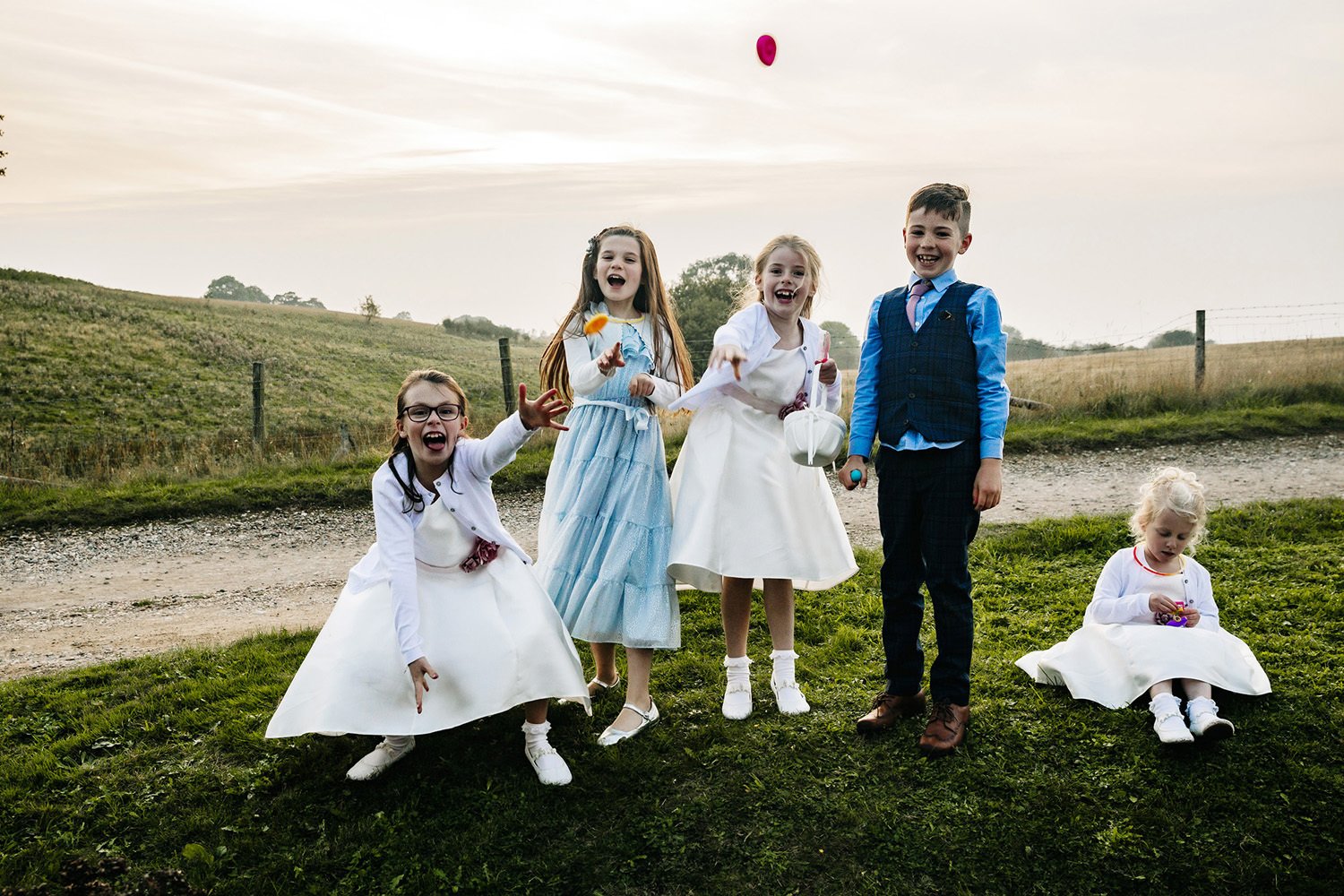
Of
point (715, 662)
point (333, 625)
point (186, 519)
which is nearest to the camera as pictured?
point (333, 625)

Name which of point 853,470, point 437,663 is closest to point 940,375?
point 853,470

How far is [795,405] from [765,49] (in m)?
1.91

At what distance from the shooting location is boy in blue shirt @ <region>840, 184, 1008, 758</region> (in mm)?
3750

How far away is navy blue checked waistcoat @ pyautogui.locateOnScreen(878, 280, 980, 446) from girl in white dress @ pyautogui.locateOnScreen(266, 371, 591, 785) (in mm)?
1396

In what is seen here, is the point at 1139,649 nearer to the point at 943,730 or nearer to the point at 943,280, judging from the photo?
the point at 943,730

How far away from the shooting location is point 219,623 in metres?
6.71

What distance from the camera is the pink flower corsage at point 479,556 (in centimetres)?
388

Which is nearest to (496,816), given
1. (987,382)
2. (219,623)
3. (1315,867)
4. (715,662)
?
(715,662)

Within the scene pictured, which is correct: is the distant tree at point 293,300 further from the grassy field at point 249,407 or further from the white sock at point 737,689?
the white sock at point 737,689

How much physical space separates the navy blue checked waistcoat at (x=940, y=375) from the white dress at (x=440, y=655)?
1.72 m

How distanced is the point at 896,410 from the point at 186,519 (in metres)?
8.64

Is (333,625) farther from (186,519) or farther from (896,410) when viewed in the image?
(186,519)

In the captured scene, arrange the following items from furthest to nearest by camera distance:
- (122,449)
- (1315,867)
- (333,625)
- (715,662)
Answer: (122,449) → (715,662) → (333,625) → (1315,867)

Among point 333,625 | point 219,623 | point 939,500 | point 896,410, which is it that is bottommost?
point 219,623
